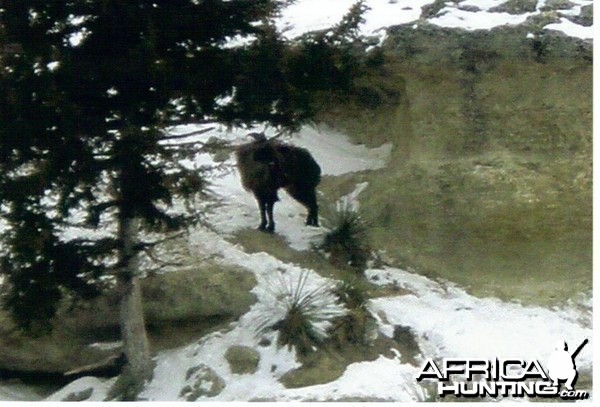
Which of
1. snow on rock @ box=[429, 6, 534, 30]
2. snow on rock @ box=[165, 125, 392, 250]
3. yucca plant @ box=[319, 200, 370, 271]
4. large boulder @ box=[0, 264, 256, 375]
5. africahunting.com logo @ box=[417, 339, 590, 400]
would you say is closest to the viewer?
africahunting.com logo @ box=[417, 339, 590, 400]

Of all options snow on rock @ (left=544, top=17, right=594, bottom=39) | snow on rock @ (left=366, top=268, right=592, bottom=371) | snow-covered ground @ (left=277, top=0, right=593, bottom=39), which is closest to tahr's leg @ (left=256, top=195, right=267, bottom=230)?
snow on rock @ (left=366, top=268, right=592, bottom=371)

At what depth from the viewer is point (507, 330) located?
8.38 metres

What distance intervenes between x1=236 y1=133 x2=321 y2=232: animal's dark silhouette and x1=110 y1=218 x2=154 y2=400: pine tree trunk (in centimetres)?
149

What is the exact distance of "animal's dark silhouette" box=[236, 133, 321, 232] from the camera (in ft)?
29.9

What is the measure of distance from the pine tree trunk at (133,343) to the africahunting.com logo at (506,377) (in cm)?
225

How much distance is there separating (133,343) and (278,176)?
2.09 m

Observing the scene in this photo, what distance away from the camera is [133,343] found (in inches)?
324

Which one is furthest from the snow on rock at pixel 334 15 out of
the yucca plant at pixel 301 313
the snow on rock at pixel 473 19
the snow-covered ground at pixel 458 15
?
the yucca plant at pixel 301 313

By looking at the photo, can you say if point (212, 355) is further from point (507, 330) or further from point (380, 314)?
point (507, 330)

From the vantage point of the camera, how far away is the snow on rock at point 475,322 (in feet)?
26.8

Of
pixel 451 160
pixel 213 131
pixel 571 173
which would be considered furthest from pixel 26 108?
pixel 571 173

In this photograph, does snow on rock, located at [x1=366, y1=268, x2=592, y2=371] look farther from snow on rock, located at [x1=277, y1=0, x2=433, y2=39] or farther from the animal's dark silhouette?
snow on rock, located at [x1=277, y1=0, x2=433, y2=39]

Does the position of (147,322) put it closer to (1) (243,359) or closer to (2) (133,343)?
(2) (133,343)

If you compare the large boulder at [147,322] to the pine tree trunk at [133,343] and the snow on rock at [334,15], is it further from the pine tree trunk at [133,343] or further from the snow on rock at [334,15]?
the snow on rock at [334,15]
